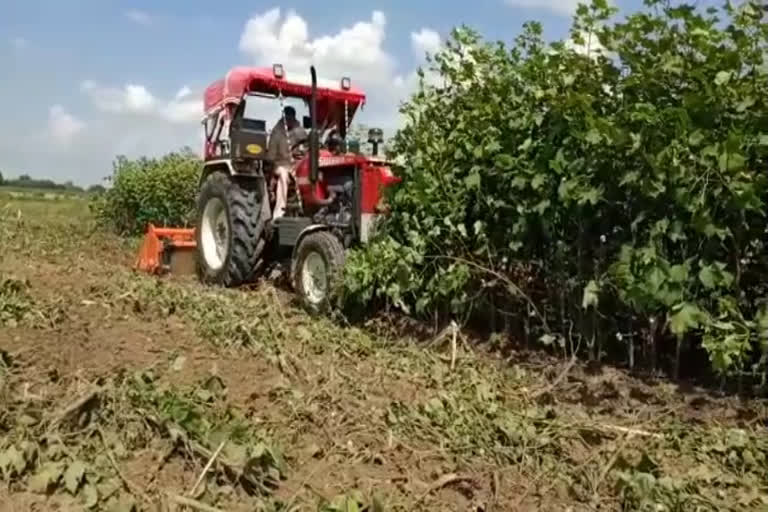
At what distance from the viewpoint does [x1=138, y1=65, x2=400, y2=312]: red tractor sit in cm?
793

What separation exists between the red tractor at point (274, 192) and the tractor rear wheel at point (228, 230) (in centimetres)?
1

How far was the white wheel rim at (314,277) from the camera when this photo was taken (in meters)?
7.94

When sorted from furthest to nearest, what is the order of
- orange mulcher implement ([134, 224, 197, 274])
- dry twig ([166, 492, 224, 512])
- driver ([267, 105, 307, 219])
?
orange mulcher implement ([134, 224, 197, 274]), driver ([267, 105, 307, 219]), dry twig ([166, 492, 224, 512])

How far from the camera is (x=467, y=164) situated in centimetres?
675

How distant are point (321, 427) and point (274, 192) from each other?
544 centimetres

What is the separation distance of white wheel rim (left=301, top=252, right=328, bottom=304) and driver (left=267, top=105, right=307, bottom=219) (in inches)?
42.9

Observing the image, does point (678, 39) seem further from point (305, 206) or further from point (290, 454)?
point (305, 206)

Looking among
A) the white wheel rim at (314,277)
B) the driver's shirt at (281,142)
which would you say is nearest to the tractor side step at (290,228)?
the white wheel rim at (314,277)

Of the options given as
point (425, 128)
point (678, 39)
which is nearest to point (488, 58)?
point (425, 128)

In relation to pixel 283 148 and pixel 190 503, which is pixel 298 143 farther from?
pixel 190 503

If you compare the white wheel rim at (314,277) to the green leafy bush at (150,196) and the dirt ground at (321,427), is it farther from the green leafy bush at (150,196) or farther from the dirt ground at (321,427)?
the green leafy bush at (150,196)

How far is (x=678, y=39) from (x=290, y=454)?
10.6 feet

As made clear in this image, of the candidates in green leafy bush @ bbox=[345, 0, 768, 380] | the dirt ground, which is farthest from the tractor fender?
the dirt ground

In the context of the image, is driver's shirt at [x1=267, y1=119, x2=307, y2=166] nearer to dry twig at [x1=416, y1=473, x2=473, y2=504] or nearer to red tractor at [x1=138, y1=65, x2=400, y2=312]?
red tractor at [x1=138, y1=65, x2=400, y2=312]
